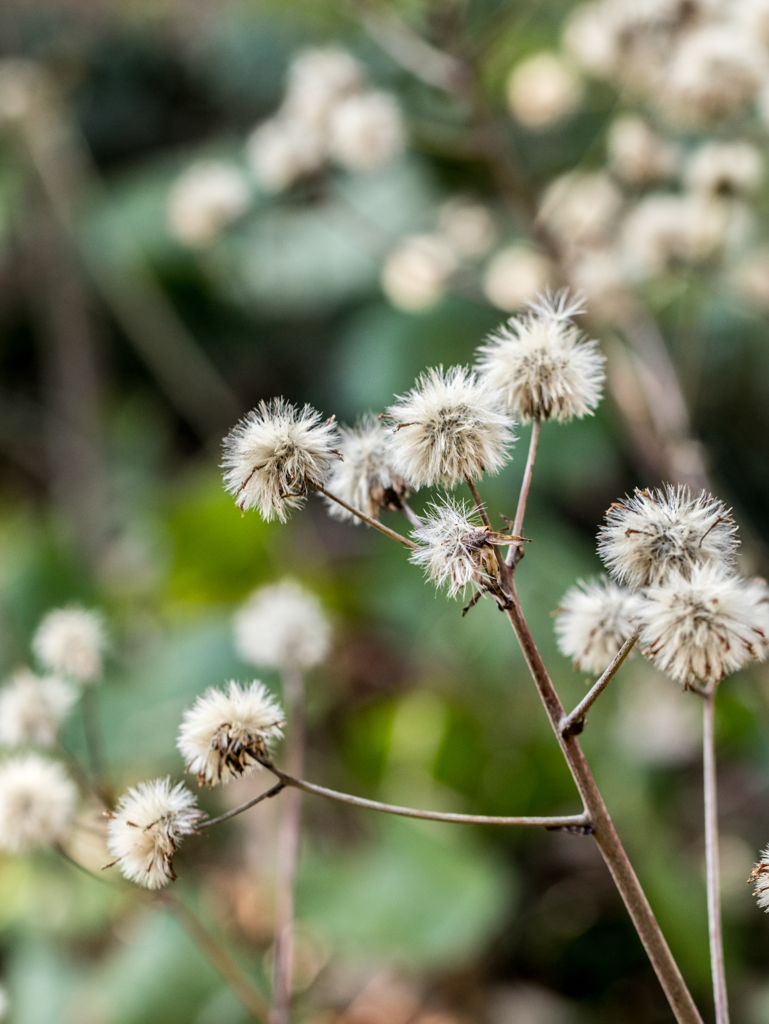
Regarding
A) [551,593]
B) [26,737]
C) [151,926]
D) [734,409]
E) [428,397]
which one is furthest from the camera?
[734,409]

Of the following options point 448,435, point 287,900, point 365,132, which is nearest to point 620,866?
point 448,435

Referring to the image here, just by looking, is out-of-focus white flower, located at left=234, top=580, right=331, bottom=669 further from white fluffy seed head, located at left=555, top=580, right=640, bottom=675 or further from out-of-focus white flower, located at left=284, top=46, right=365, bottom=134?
out-of-focus white flower, located at left=284, top=46, right=365, bottom=134

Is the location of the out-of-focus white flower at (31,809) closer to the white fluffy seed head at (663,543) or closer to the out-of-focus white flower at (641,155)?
the white fluffy seed head at (663,543)

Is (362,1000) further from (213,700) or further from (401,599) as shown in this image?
(213,700)

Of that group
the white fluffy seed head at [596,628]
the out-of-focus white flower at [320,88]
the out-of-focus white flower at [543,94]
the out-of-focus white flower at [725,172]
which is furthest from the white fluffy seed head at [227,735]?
the out-of-focus white flower at [543,94]

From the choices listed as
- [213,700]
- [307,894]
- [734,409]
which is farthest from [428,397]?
[734,409]

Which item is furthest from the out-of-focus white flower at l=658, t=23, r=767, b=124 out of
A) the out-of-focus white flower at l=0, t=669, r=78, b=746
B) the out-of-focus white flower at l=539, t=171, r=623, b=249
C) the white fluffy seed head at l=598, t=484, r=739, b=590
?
the out-of-focus white flower at l=0, t=669, r=78, b=746

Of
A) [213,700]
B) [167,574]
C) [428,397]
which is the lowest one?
[213,700]
